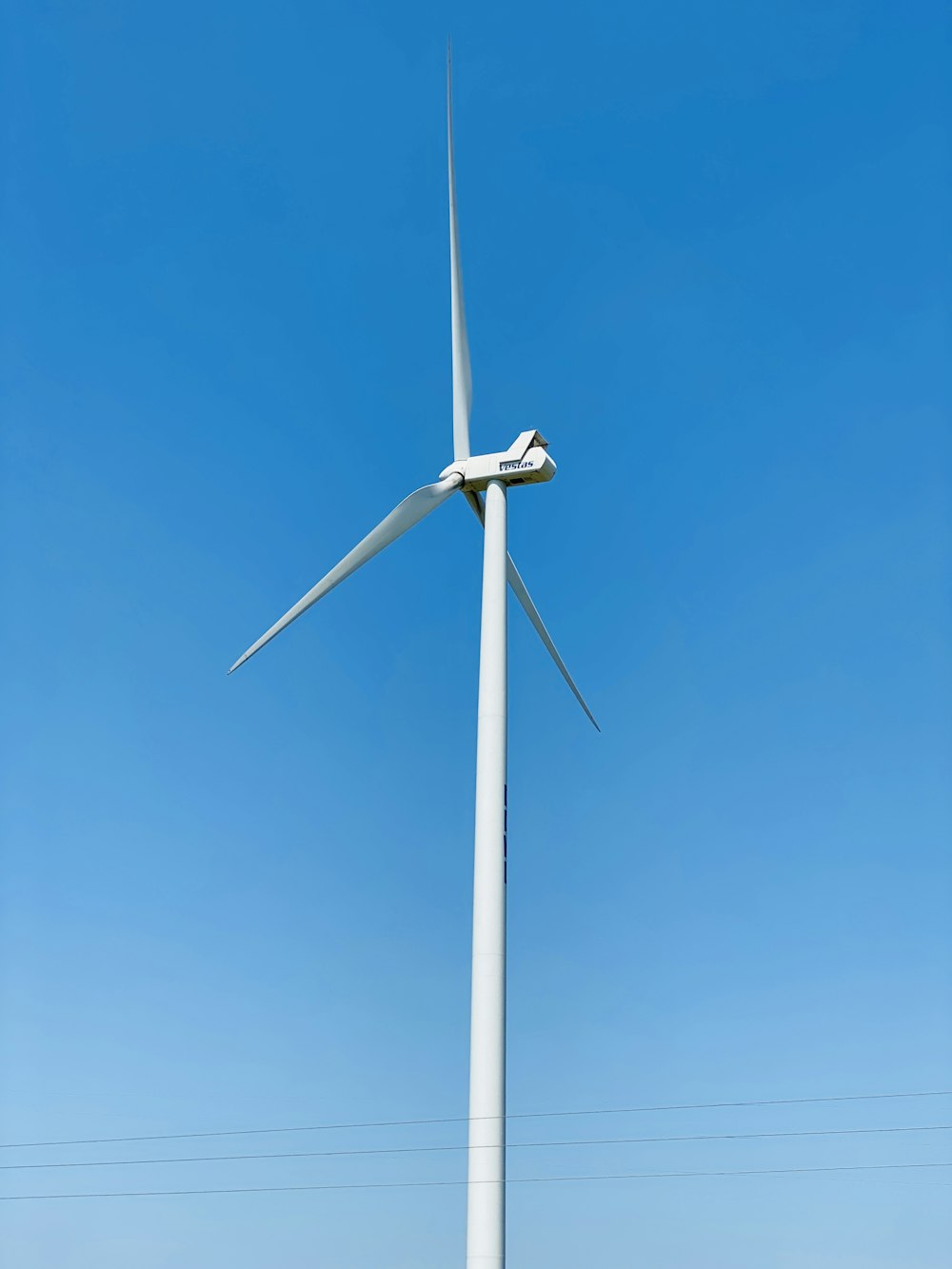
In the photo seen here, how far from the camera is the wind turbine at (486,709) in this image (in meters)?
31.0

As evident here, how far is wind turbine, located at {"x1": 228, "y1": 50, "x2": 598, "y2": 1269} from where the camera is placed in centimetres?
3100

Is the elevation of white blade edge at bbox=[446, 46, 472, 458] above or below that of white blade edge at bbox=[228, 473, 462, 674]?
above

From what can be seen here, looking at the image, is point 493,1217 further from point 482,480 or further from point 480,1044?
point 482,480

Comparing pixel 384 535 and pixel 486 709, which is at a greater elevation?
pixel 384 535

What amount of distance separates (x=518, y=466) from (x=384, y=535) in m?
4.65

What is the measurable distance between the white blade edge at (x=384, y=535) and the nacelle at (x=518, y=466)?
0.68 m

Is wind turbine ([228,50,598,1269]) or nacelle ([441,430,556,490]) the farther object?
nacelle ([441,430,556,490])

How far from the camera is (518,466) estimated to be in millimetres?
40312

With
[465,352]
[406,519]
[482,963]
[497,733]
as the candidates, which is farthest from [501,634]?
[465,352]

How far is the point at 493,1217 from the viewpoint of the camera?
1208 inches

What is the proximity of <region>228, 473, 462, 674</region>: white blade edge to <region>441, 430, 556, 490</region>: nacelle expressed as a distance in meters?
0.68

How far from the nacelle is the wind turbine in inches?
1.1

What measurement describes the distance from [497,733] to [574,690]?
11508mm

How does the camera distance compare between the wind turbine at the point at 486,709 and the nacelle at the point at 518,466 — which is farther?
the nacelle at the point at 518,466
